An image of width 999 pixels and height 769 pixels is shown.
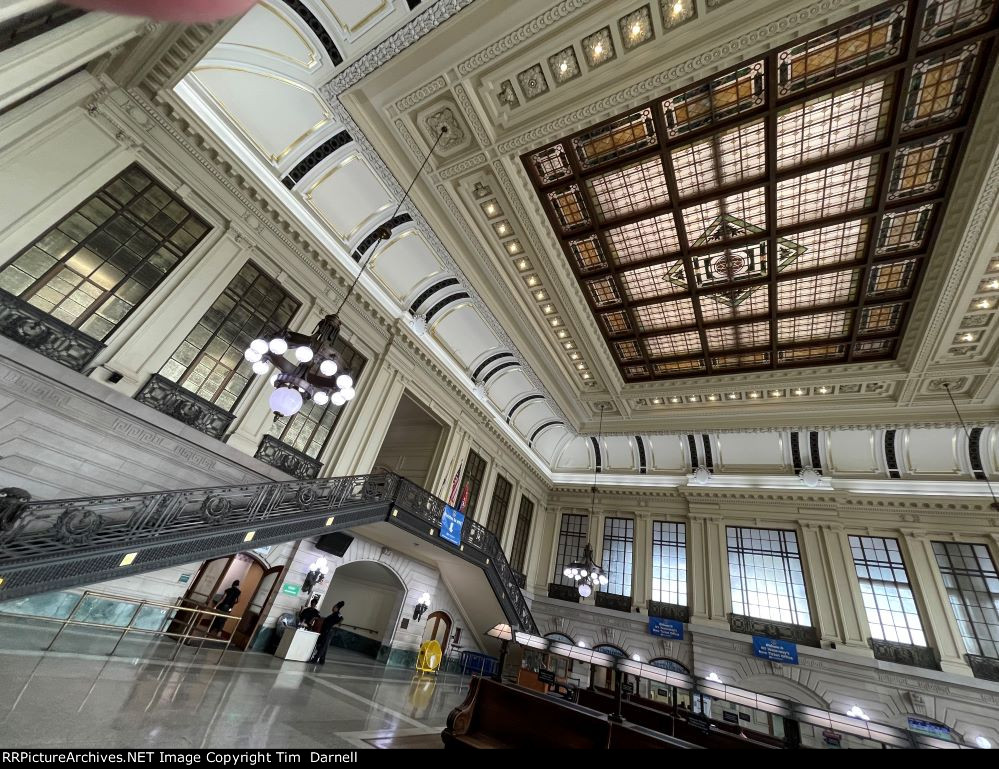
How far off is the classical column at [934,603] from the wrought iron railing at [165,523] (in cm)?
1277

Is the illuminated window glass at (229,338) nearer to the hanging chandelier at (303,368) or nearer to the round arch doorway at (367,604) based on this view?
the hanging chandelier at (303,368)

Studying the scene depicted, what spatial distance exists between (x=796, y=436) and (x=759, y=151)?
9676 millimetres

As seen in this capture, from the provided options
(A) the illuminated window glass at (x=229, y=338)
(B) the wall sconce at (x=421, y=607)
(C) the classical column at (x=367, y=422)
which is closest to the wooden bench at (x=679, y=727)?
(B) the wall sconce at (x=421, y=607)

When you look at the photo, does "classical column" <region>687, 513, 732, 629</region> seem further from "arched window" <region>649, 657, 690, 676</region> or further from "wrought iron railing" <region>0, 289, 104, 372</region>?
"wrought iron railing" <region>0, 289, 104, 372</region>

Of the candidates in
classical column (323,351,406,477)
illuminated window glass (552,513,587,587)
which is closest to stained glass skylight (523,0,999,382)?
classical column (323,351,406,477)

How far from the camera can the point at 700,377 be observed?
1219cm

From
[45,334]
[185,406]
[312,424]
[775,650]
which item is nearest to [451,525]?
[312,424]

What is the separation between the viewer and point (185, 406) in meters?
6.83

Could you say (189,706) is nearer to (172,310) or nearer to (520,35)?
(172,310)

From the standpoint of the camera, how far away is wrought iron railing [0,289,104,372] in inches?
209

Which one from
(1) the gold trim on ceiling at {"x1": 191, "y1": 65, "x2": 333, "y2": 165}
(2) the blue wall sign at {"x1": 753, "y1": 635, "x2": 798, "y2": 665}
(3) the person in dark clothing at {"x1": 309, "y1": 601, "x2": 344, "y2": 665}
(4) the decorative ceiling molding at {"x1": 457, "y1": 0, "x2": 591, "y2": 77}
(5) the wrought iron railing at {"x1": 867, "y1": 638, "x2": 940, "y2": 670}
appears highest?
(4) the decorative ceiling molding at {"x1": 457, "y1": 0, "x2": 591, "y2": 77}

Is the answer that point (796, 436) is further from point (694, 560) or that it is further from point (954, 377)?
point (694, 560)

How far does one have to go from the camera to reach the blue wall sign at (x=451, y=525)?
987 cm

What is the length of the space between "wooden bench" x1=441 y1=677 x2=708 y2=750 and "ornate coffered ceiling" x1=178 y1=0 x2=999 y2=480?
7809 millimetres
